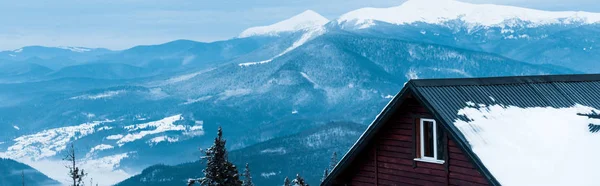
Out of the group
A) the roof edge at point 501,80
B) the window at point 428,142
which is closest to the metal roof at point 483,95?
the roof edge at point 501,80

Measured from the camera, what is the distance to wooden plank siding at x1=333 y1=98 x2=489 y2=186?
71.4 feet

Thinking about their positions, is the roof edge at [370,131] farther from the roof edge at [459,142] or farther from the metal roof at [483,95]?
the roof edge at [459,142]

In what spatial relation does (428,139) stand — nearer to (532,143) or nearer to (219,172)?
(532,143)

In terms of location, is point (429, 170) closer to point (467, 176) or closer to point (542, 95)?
point (467, 176)

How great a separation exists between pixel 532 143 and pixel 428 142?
2767 mm

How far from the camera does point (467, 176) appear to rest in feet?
70.9

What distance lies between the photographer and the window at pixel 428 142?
22.2m

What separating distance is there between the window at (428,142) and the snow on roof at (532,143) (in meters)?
0.93

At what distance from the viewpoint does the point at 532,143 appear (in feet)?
72.1

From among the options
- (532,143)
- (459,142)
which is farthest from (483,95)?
(459,142)

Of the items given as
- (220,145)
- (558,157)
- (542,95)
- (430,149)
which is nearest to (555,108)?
(542,95)

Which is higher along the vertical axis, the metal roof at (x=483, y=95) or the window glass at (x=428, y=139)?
the metal roof at (x=483, y=95)

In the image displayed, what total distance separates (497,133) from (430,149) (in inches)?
73.1

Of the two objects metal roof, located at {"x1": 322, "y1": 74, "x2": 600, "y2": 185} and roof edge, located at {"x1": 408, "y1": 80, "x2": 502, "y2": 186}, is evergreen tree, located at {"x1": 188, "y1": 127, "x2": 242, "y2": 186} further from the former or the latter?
roof edge, located at {"x1": 408, "y1": 80, "x2": 502, "y2": 186}
